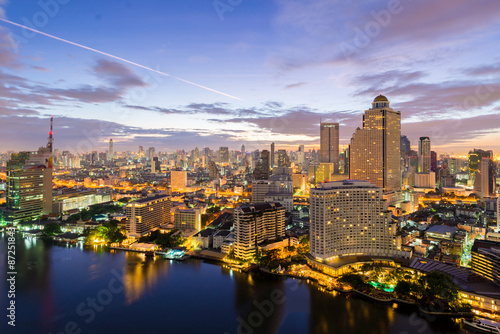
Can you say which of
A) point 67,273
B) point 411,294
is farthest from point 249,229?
point 67,273

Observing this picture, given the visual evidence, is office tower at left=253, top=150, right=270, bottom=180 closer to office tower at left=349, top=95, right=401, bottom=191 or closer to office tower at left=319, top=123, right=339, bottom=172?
office tower at left=349, top=95, right=401, bottom=191

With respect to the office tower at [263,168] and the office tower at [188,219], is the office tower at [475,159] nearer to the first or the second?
the office tower at [263,168]

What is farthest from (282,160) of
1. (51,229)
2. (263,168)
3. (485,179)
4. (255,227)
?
(51,229)

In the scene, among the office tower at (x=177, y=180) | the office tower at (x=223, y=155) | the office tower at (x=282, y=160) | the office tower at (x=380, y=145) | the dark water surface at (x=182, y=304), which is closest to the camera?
the dark water surface at (x=182, y=304)

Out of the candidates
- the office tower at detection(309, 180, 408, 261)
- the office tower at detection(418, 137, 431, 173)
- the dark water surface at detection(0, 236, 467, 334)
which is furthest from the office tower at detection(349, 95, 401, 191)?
the dark water surface at detection(0, 236, 467, 334)

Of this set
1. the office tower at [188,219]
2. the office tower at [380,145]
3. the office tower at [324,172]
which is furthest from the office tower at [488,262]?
the office tower at [324,172]

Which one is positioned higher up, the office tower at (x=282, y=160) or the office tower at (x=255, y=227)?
the office tower at (x=282, y=160)
